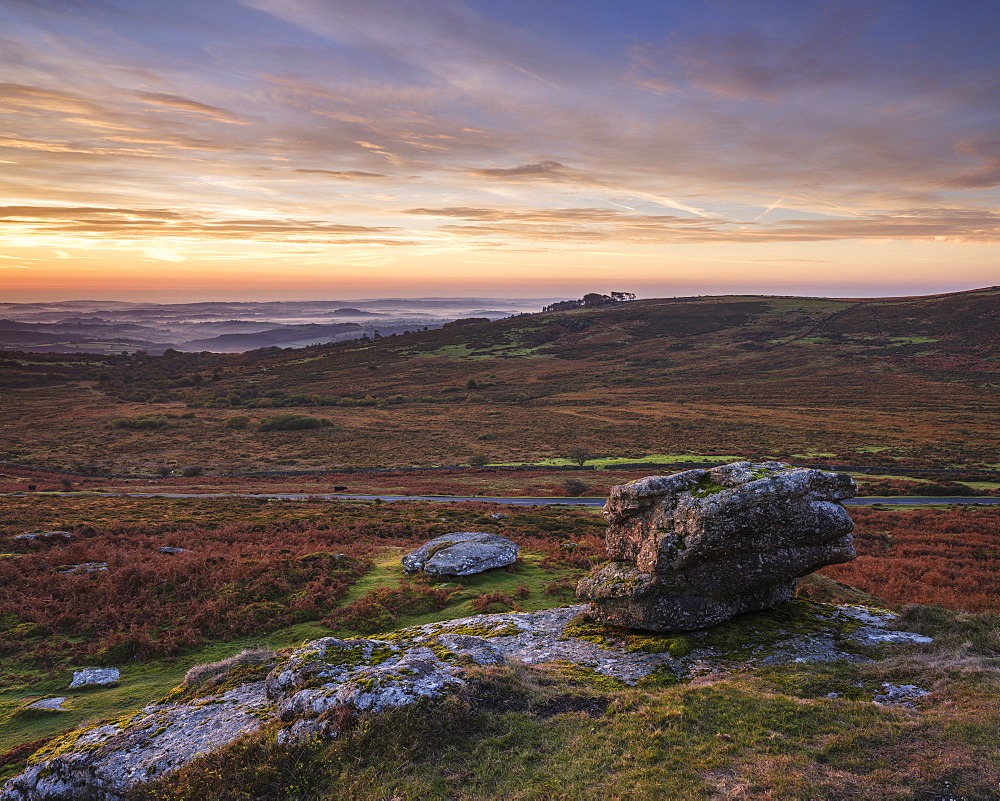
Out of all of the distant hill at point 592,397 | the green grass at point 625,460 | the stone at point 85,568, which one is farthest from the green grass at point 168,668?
the distant hill at point 592,397

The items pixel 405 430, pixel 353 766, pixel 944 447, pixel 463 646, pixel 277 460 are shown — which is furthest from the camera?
pixel 405 430

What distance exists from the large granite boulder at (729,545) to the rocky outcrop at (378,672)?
0.60 m

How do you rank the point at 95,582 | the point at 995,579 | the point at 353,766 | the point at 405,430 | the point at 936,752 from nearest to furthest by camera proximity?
the point at 936,752 → the point at 353,766 → the point at 95,582 → the point at 995,579 → the point at 405,430

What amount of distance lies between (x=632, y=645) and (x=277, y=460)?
2457 inches

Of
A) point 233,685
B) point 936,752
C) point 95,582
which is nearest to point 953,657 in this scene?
point 936,752

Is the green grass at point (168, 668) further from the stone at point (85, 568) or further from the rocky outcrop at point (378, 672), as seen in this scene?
the stone at point (85, 568)

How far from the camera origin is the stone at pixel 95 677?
1165 cm

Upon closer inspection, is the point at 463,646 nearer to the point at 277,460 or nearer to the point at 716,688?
the point at 716,688

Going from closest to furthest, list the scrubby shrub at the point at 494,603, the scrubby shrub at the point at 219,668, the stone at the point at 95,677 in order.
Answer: the scrubby shrub at the point at 219,668 < the stone at the point at 95,677 < the scrubby shrub at the point at 494,603

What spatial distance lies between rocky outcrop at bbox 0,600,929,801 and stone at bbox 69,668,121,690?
3.42 m

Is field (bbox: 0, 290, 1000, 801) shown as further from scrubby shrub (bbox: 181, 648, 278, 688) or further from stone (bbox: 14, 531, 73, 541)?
scrubby shrub (bbox: 181, 648, 278, 688)

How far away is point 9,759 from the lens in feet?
29.1

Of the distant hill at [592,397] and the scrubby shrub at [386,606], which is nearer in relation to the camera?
the scrubby shrub at [386,606]

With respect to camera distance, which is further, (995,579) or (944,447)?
(944,447)
